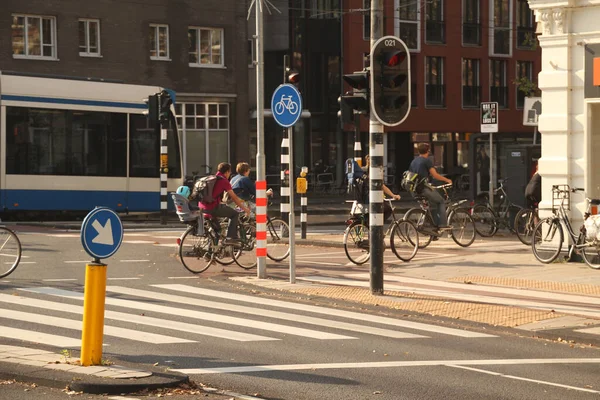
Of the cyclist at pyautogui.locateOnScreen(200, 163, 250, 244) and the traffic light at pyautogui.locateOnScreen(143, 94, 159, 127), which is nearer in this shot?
the cyclist at pyautogui.locateOnScreen(200, 163, 250, 244)

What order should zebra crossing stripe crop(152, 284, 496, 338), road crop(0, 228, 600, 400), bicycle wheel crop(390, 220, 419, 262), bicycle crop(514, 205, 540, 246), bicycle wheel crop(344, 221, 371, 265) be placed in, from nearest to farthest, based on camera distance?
road crop(0, 228, 600, 400)
zebra crossing stripe crop(152, 284, 496, 338)
bicycle wheel crop(344, 221, 371, 265)
bicycle wheel crop(390, 220, 419, 262)
bicycle crop(514, 205, 540, 246)

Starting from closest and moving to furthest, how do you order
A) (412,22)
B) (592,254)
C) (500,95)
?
(592,254), (412,22), (500,95)

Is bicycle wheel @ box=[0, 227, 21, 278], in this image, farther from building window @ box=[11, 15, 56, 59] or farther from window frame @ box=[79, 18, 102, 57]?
window frame @ box=[79, 18, 102, 57]

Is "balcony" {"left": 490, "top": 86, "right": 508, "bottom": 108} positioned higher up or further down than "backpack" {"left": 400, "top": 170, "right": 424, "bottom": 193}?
higher up

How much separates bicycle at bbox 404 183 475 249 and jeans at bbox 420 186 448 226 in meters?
0.08

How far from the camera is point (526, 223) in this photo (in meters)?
23.5

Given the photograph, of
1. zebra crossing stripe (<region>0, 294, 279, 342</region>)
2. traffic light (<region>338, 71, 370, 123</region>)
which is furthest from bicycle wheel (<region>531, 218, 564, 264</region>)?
zebra crossing stripe (<region>0, 294, 279, 342</region>)

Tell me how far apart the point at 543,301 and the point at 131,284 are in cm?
558

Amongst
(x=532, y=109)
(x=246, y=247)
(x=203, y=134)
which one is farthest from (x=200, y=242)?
(x=203, y=134)

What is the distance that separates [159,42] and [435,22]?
701 inches

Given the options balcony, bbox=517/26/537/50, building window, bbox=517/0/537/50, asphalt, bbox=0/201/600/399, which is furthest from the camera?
building window, bbox=517/0/537/50

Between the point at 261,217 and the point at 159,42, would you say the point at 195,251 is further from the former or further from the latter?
the point at 159,42

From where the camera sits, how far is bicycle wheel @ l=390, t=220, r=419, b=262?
66.8ft

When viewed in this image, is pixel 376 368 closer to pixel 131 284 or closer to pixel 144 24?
pixel 131 284
